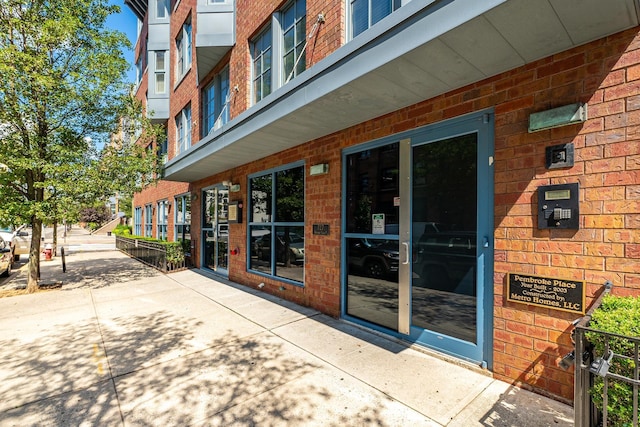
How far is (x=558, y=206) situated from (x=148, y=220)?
18838 millimetres

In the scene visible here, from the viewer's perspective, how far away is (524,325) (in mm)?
2836

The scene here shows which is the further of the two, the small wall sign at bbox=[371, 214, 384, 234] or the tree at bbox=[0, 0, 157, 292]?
the tree at bbox=[0, 0, 157, 292]

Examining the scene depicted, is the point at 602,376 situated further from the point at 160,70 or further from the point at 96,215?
the point at 96,215

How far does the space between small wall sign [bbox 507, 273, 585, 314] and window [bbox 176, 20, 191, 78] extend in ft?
37.8

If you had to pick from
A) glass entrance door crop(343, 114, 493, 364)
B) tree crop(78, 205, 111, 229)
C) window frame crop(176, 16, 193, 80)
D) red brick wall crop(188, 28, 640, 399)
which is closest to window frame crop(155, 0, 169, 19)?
window frame crop(176, 16, 193, 80)

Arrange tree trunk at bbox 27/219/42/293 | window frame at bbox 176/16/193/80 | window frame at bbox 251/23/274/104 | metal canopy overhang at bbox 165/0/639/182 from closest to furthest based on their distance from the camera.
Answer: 1. metal canopy overhang at bbox 165/0/639/182
2. window frame at bbox 251/23/274/104
3. tree trunk at bbox 27/219/42/293
4. window frame at bbox 176/16/193/80

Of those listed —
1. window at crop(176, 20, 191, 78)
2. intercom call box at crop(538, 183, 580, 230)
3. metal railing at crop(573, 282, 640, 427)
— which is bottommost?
metal railing at crop(573, 282, 640, 427)

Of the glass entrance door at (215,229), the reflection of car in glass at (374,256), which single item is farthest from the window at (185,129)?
the reflection of car in glass at (374,256)

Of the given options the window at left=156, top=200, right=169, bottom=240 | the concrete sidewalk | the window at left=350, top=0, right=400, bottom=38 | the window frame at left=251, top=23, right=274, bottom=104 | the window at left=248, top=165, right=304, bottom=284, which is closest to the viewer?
the concrete sidewalk

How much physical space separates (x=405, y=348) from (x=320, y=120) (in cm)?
321

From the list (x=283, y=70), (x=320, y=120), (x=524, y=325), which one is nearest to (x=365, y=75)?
(x=320, y=120)

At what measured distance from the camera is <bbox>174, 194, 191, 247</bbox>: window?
11008 mm

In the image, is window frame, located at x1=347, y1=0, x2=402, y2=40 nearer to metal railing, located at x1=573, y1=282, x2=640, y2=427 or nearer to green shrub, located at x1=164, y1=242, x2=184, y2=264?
metal railing, located at x1=573, y1=282, x2=640, y2=427

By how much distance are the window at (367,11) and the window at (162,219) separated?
12.2 m
